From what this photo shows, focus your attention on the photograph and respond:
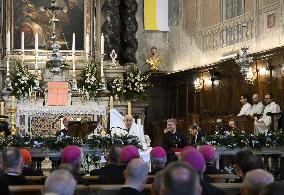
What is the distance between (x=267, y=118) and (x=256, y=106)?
1226 mm

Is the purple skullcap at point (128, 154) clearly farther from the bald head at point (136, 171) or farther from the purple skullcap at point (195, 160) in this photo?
the bald head at point (136, 171)

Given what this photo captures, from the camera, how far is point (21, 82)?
20.6 m

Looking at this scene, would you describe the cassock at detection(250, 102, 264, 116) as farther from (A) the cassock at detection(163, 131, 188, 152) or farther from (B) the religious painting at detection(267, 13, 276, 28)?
(A) the cassock at detection(163, 131, 188, 152)

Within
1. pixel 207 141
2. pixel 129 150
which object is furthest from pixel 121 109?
pixel 129 150

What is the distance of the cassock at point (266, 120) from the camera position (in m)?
17.1

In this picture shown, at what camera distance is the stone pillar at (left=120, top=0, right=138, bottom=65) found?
2416 cm

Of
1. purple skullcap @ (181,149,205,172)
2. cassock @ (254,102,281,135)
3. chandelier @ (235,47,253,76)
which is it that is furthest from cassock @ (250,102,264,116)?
purple skullcap @ (181,149,205,172)

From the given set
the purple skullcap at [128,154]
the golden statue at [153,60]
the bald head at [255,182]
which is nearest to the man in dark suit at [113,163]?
the purple skullcap at [128,154]

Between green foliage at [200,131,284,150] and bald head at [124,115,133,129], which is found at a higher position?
bald head at [124,115,133,129]

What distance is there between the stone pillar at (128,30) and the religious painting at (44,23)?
171 cm

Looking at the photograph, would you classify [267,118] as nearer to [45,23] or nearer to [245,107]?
[245,107]

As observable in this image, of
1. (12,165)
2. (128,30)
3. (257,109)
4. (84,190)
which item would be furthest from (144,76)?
(84,190)

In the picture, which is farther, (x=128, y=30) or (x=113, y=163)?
(x=128, y=30)

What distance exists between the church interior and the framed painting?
Answer: 0.03 m
